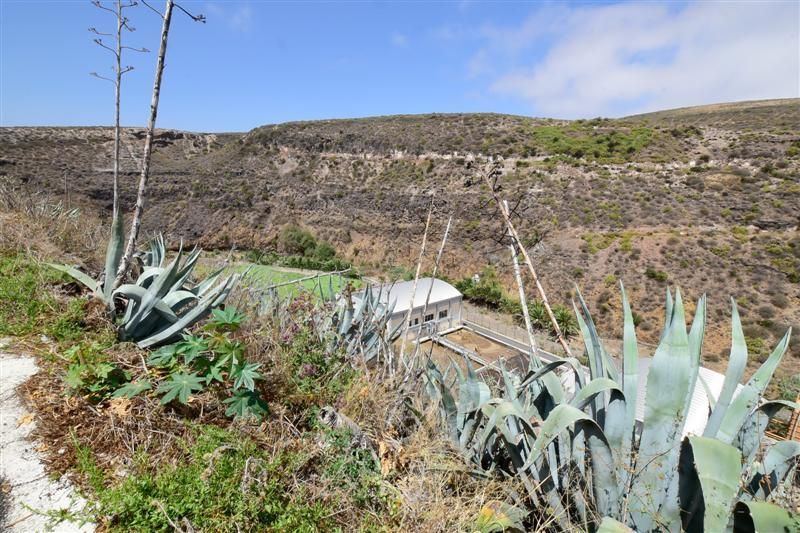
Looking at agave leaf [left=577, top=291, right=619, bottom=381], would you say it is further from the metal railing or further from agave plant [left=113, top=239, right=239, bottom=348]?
the metal railing

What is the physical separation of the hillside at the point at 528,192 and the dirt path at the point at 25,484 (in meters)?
10.1

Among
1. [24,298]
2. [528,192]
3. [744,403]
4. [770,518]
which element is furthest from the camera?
[528,192]

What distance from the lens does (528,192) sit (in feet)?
89.7

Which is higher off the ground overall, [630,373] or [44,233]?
[44,233]

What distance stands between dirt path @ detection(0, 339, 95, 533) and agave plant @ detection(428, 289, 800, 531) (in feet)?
6.60

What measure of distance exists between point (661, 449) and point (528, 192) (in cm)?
2727

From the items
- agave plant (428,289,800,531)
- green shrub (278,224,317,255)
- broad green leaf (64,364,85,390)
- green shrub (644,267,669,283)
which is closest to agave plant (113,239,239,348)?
broad green leaf (64,364,85,390)

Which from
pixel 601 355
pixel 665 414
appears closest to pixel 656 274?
pixel 601 355

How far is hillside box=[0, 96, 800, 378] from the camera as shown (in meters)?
19.2

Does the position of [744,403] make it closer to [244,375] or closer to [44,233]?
[244,375]

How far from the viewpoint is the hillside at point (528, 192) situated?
1916 centimetres

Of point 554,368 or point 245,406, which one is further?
point 245,406

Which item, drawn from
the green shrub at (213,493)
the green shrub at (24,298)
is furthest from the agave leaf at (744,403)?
the green shrub at (24,298)

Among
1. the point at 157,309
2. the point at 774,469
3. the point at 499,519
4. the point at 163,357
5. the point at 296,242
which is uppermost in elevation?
the point at 157,309
